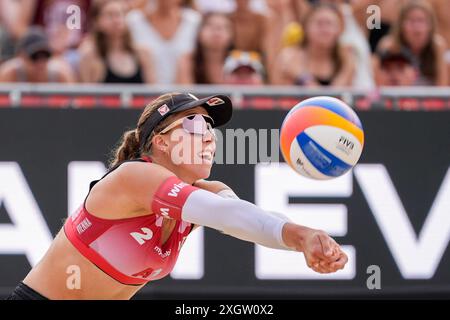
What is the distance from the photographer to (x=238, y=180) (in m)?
9.37

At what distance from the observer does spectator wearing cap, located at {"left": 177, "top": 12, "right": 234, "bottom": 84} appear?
10039mm

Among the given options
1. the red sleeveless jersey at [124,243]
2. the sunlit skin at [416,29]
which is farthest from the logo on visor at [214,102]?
the sunlit skin at [416,29]

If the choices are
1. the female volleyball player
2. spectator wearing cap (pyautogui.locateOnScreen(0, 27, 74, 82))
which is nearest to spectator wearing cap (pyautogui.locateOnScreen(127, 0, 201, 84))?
spectator wearing cap (pyautogui.locateOnScreen(0, 27, 74, 82))

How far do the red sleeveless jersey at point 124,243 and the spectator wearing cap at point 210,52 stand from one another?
180 inches

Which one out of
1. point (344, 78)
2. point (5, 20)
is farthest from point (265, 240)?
point (5, 20)

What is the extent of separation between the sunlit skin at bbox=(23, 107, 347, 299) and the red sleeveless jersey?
0.12 feet

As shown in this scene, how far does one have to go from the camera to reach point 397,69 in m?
9.88

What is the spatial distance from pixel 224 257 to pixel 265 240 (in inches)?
188

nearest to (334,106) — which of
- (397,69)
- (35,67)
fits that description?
(397,69)

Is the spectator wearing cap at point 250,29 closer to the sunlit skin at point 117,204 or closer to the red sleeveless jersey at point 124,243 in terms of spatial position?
the sunlit skin at point 117,204

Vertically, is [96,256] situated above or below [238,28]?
below

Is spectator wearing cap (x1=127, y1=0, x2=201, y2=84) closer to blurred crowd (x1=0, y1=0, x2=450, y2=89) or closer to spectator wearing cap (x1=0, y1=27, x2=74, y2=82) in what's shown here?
blurred crowd (x1=0, y1=0, x2=450, y2=89)
